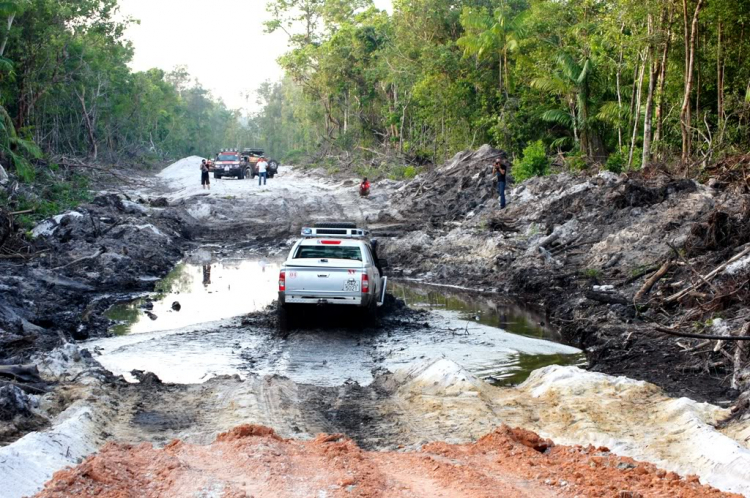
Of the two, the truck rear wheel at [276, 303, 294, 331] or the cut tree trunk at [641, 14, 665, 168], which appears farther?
the cut tree trunk at [641, 14, 665, 168]

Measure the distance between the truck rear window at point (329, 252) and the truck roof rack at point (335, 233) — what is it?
336 mm

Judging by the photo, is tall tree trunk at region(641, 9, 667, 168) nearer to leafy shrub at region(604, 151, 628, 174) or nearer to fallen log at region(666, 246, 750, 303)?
leafy shrub at region(604, 151, 628, 174)

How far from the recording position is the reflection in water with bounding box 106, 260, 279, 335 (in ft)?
51.9

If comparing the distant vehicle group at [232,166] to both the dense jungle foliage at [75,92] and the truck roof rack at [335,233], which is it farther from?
the truck roof rack at [335,233]

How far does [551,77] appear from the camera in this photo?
35188mm

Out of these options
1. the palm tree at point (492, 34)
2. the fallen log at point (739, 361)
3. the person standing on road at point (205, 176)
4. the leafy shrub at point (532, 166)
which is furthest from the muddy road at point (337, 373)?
the person standing on road at point (205, 176)

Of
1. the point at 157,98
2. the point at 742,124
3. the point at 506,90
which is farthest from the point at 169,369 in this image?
the point at 157,98

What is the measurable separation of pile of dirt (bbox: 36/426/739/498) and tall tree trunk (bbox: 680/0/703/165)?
1945 centimetres

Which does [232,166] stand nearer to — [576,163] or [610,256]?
[576,163]

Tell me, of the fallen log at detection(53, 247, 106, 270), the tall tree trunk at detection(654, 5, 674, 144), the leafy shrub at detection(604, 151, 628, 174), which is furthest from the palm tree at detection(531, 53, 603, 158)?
the fallen log at detection(53, 247, 106, 270)

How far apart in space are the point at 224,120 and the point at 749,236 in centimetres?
15091

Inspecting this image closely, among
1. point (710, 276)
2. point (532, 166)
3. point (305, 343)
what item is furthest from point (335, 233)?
point (532, 166)

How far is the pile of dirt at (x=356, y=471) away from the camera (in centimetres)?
573

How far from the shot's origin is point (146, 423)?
27.5 feet
